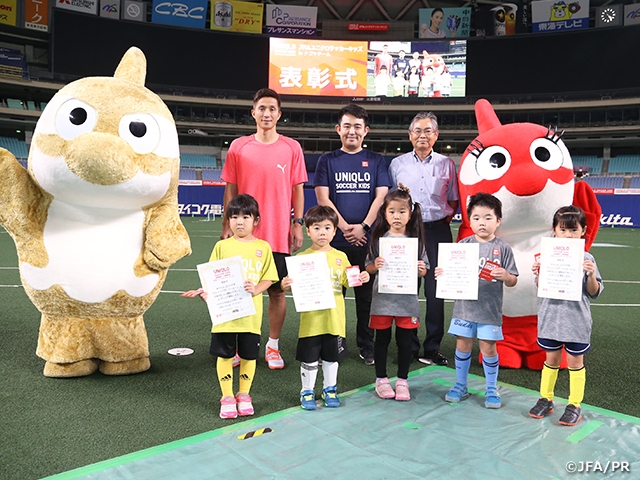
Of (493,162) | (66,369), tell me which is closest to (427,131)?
(493,162)

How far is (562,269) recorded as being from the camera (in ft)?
8.84

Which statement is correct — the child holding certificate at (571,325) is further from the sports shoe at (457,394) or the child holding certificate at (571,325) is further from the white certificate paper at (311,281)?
the white certificate paper at (311,281)

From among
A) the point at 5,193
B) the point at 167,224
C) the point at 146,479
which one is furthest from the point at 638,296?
the point at 5,193

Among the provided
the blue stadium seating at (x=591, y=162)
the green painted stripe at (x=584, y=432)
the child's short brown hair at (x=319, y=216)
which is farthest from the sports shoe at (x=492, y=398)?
the blue stadium seating at (x=591, y=162)

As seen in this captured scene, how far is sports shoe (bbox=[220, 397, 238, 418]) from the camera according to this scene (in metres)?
2.80

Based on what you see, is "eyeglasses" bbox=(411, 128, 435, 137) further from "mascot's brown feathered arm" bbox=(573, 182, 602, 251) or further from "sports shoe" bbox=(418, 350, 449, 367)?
"sports shoe" bbox=(418, 350, 449, 367)

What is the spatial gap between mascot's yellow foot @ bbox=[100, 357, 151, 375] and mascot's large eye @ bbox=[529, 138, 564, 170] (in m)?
3.15

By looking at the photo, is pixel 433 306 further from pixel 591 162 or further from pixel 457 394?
pixel 591 162

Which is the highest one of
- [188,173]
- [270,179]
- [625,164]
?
[625,164]

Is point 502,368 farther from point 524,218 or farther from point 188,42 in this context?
point 188,42

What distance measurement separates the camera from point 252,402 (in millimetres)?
3049

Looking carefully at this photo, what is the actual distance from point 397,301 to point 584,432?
4.04 ft

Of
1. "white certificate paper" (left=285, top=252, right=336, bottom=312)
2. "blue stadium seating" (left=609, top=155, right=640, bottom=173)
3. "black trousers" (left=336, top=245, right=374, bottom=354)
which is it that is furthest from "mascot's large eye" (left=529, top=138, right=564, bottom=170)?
"blue stadium seating" (left=609, top=155, right=640, bottom=173)

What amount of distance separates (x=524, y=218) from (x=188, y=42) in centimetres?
3546
